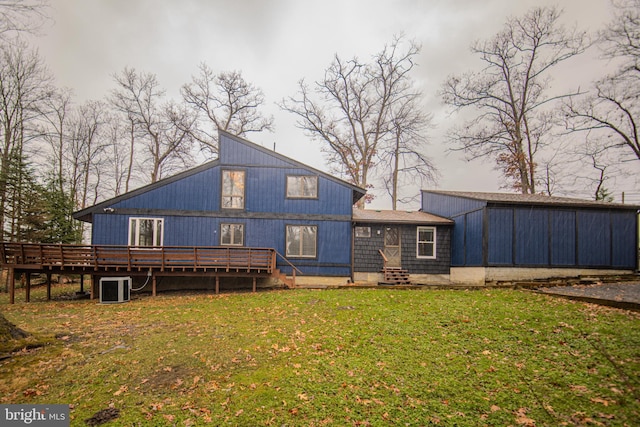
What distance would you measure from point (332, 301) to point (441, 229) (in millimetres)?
9352

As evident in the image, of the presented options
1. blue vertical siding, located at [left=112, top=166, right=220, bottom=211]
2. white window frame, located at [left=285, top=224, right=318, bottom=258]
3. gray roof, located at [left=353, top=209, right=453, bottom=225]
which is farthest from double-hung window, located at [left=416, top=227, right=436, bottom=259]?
blue vertical siding, located at [left=112, top=166, right=220, bottom=211]

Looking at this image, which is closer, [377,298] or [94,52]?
[377,298]

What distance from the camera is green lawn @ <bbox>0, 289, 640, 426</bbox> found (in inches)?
165

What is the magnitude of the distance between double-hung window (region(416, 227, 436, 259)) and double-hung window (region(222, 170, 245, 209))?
10128mm

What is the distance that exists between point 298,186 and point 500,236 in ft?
34.1

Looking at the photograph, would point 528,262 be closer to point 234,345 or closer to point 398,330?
point 398,330

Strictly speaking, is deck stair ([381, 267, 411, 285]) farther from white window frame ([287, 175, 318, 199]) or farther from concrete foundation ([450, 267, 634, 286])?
white window frame ([287, 175, 318, 199])

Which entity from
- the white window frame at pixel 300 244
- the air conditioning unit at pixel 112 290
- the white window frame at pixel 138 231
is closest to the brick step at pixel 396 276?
the white window frame at pixel 300 244

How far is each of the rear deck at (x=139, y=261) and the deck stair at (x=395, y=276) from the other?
16.6 ft

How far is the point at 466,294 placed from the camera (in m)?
11.8

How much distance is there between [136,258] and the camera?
14.4m

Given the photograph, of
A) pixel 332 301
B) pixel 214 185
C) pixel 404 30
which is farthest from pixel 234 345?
pixel 404 30

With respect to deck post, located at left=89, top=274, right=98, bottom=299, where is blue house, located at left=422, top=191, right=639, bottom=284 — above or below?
above

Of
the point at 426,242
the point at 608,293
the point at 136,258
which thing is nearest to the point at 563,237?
the point at 608,293
